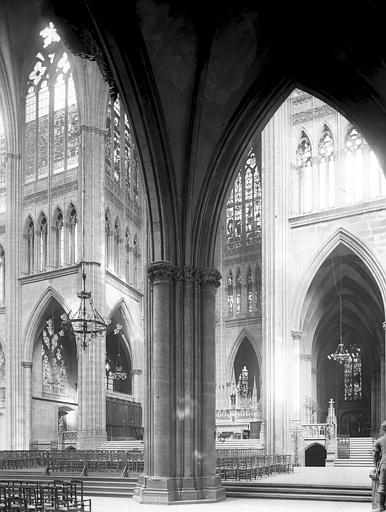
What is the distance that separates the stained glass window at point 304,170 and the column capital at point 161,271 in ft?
62.5

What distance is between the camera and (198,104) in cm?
1878

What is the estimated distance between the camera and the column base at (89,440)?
122 ft

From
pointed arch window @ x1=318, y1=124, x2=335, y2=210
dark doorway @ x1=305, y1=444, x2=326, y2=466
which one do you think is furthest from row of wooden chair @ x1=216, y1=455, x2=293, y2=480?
pointed arch window @ x1=318, y1=124, x2=335, y2=210

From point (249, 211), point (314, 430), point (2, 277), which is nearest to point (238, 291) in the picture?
point (249, 211)

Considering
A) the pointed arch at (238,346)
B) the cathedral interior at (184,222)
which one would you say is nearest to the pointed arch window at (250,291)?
the cathedral interior at (184,222)

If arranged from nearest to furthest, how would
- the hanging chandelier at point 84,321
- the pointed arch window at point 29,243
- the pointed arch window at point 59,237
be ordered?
the hanging chandelier at point 84,321, the pointed arch window at point 59,237, the pointed arch window at point 29,243

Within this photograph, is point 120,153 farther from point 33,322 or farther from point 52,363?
point 52,363

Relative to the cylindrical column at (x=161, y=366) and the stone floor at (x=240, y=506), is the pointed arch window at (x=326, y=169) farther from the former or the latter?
the stone floor at (x=240, y=506)

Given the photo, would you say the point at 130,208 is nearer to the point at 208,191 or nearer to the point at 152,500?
the point at 208,191

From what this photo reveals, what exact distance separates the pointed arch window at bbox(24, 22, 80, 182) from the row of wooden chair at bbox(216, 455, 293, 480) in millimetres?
19154

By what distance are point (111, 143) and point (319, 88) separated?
24687mm

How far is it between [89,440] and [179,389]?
20001 mm

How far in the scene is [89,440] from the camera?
37.3 m

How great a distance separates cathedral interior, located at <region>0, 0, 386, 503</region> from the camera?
1827cm
